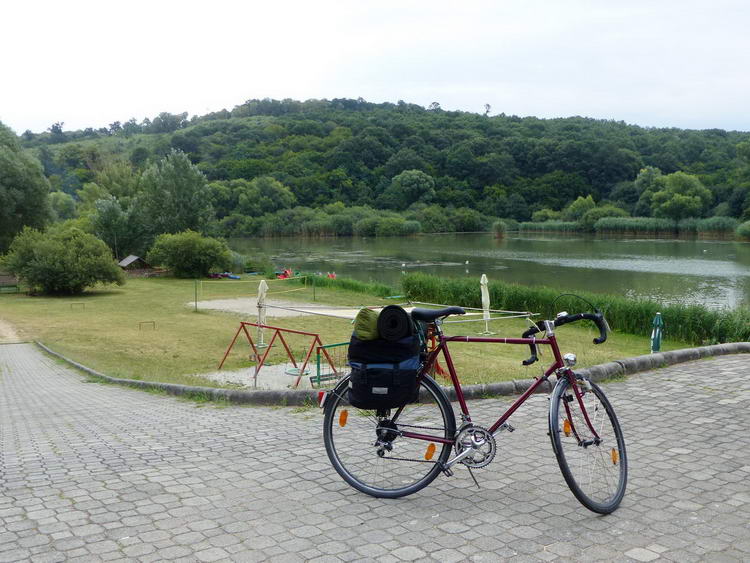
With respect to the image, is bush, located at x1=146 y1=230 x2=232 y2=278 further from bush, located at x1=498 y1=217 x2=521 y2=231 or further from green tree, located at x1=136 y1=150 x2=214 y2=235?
bush, located at x1=498 y1=217 x2=521 y2=231

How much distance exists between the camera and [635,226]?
270ft

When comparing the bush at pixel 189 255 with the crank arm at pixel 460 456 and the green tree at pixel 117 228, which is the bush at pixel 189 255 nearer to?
the green tree at pixel 117 228

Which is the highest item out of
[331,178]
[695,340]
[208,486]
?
[331,178]

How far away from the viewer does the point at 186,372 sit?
37.5ft

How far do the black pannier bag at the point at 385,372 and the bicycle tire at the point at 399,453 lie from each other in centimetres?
15

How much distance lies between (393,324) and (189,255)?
3887 cm

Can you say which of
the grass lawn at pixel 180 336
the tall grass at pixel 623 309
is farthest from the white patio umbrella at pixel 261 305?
the tall grass at pixel 623 309

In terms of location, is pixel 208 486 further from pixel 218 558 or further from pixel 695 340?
pixel 695 340

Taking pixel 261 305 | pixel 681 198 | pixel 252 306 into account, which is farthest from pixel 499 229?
pixel 261 305

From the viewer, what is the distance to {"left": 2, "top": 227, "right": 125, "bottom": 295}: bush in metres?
30.8

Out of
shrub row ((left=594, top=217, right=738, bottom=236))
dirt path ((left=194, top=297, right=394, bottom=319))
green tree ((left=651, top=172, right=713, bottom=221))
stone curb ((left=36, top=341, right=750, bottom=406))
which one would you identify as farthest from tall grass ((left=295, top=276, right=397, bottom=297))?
green tree ((left=651, top=172, right=713, bottom=221))

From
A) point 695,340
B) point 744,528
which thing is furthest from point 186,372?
point 695,340

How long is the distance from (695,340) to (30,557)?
1657 cm

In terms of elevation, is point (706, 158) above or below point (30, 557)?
above
